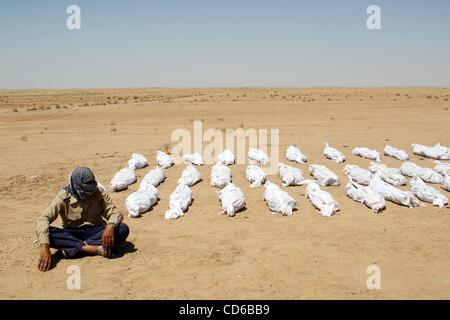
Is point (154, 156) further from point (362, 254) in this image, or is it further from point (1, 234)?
point (362, 254)

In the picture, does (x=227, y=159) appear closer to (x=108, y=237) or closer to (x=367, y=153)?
(x=367, y=153)

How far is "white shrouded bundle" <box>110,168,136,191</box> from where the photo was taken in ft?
26.9

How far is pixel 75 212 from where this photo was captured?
5051 mm

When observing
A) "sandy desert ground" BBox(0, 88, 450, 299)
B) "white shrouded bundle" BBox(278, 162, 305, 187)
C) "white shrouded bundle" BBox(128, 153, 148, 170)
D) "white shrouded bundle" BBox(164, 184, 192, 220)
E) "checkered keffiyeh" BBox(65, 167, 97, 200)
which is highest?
→ "checkered keffiyeh" BBox(65, 167, 97, 200)

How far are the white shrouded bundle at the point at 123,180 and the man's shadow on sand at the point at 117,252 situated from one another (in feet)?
8.55

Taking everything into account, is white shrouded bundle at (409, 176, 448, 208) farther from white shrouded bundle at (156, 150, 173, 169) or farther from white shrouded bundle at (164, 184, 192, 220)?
white shrouded bundle at (156, 150, 173, 169)

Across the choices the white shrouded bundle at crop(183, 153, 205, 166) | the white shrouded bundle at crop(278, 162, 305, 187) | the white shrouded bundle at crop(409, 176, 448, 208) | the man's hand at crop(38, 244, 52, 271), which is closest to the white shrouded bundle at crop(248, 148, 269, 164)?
the white shrouded bundle at crop(183, 153, 205, 166)

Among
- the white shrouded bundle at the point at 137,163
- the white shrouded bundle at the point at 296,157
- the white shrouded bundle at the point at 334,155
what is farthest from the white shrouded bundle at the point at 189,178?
the white shrouded bundle at the point at 334,155

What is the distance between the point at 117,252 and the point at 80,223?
1.96ft

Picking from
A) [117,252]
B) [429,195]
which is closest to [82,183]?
[117,252]

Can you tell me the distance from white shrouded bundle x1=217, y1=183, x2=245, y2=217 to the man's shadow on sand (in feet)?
5.68

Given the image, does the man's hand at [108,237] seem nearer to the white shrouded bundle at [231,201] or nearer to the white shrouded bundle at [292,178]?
the white shrouded bundle at [231,201]

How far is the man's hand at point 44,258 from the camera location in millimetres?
4773
